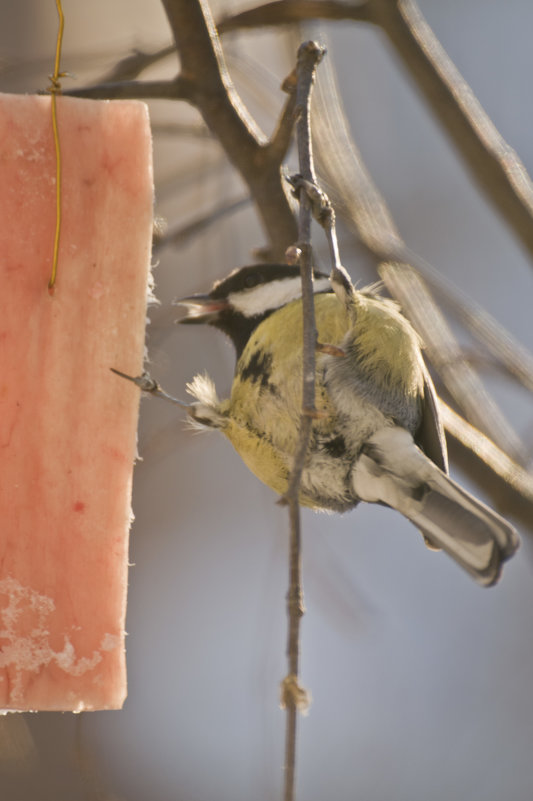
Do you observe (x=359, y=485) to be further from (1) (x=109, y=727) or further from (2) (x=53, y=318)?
(1) (x=109, y=727)

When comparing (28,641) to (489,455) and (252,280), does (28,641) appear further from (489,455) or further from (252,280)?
(489,455)

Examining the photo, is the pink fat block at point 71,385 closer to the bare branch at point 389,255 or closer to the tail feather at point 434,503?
the tail feather at point 434,503

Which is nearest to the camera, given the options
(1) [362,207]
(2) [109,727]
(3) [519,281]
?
(1) [362,207]

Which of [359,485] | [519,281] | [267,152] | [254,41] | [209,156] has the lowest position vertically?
[359,485]

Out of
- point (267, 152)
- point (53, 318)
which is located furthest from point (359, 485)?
point (267, 152)

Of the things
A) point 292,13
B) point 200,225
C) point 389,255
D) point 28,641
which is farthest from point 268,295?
point 28,641

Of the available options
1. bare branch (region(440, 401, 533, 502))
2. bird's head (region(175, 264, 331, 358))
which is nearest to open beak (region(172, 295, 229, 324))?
bird's head (region(175, 264, 331, 358))

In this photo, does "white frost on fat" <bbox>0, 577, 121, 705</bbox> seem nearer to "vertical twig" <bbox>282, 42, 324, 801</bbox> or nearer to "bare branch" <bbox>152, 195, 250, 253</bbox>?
"vertical twig" <bbox>282, 42, 324, 801</bbox>
